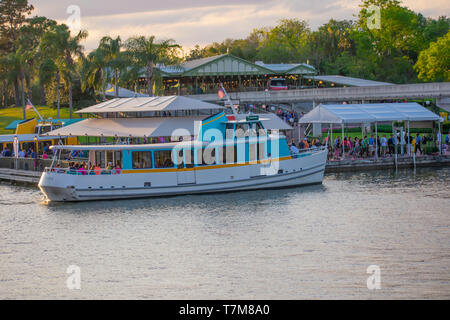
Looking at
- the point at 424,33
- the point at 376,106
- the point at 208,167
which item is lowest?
the point at 208,167

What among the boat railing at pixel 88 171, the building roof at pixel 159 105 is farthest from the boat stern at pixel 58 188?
the building roof at pixel 159 105

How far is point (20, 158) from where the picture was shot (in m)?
Result: 51.3

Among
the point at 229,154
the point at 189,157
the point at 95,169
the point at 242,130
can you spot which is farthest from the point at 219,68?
the point at 95,169

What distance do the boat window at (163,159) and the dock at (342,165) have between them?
1267 centimetres

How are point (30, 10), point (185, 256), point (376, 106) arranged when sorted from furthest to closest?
point (30, 10)
point (376, 106)
point (185, 256)

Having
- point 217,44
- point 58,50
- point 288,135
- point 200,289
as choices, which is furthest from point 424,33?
point 200,289

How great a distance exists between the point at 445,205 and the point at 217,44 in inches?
5430

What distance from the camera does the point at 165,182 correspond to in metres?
40.3

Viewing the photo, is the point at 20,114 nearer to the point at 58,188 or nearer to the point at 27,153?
the point at 27,153

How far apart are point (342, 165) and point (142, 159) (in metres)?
17.3

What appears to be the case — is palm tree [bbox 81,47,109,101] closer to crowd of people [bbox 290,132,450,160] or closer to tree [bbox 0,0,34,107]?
crowd of people [bbox 290,132,450,160]

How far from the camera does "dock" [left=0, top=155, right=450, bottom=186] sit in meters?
50.0

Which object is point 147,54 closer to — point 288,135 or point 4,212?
point 288,135

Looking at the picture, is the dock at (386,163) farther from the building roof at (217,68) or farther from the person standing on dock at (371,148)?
the building roof at (217,68)
